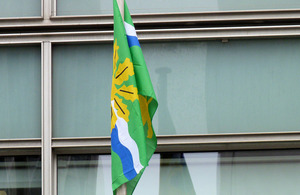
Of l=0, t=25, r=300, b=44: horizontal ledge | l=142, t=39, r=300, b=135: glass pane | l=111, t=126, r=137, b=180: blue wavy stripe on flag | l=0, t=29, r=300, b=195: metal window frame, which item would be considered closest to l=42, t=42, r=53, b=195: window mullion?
l=0, t=29, r=300, b=195: metal window frame

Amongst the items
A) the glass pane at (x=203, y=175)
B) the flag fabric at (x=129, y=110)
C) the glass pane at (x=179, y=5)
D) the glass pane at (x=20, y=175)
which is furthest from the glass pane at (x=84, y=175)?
the glass pane at (x=179, y=5)

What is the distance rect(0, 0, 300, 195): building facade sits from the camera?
11.5m

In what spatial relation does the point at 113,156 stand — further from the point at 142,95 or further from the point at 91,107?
the point at 91,107

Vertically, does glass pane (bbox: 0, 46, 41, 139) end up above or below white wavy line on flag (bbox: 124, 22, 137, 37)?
below

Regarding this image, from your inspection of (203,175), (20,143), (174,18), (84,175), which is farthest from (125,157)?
(174,18)

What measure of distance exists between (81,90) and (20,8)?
5.70 feet

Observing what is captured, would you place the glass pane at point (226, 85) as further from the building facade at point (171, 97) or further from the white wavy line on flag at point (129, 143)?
the white wavy line on flag at point (129, 143)

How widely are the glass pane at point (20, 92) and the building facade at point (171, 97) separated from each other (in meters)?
0.02

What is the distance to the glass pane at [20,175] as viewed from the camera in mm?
11516

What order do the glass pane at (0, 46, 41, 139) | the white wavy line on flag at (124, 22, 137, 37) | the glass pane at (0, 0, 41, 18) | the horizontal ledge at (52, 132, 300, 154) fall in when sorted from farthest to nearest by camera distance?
1. the glass pane at (0, 0, 41, 18)
2. the glass pane at (0, 46, 41, 139)
3. the horizontal ledge at (52, 132, 300, 154)
4. the white wavy line on flag at (124, 22, 137, 37)

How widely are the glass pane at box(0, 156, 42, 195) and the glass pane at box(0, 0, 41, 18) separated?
7.74 ft

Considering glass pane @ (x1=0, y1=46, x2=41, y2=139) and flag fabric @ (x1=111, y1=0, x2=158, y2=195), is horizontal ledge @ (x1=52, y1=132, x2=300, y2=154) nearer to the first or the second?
glass pane @ (x1=0, y1=46, x2=41, y2=139)

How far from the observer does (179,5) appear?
464 inches

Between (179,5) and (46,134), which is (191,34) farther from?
(46,134)
